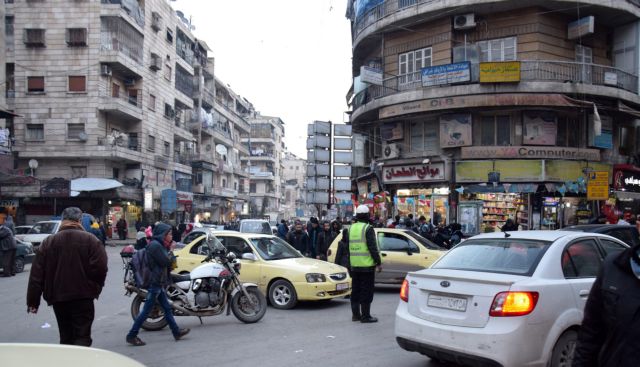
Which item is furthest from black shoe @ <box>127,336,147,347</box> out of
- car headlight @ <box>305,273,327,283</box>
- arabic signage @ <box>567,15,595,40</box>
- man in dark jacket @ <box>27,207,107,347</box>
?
arabic signage @ <box>567,15,595,40</box>

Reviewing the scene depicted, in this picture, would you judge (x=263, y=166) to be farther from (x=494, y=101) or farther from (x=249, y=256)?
(x=249, y=256)

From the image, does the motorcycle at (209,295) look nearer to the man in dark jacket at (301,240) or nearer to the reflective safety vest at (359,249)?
the reflective safety vest at (359,249)

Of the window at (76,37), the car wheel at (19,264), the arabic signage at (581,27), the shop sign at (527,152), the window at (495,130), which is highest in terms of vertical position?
the window at (76,37)

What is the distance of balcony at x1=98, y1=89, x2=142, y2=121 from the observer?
36.0 metres

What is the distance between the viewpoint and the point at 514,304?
199 inches

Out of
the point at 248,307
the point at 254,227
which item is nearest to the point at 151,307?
the point at 248,307

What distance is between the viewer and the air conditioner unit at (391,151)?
26062 millimetres

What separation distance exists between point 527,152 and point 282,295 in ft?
52.2

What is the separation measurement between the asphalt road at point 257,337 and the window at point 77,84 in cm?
2799

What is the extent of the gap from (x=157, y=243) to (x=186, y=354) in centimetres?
161

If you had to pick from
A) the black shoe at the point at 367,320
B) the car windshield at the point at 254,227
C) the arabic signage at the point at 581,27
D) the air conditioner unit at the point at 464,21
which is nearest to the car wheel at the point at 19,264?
the car windshield at the point at 254,227

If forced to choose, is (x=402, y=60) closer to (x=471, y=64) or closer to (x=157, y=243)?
(x=471, y=64)

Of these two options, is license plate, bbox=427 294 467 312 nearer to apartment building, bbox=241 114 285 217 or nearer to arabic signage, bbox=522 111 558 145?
arabic signage, bbox=522 111 558 145

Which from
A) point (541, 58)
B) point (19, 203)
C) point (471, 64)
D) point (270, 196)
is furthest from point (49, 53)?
point (270, 196)
